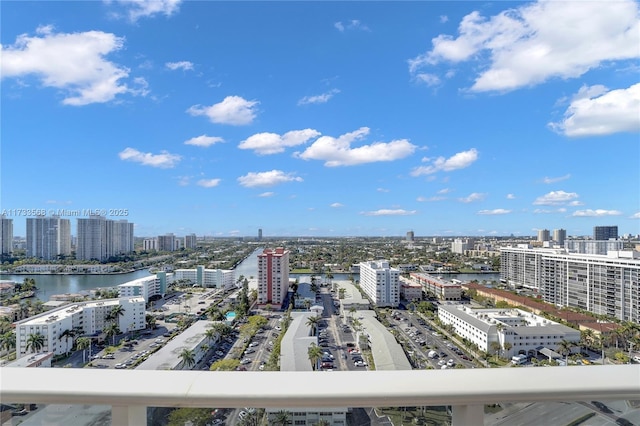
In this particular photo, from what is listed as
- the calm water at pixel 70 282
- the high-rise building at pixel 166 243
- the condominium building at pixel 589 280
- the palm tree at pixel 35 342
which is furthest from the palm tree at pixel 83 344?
the high-rise building at pixel 166 243

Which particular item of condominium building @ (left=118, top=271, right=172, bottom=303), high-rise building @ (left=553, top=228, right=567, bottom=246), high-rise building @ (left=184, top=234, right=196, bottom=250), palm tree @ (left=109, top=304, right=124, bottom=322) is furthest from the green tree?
high-rise building @ (left=553, top=228, right=567, bottom=246)

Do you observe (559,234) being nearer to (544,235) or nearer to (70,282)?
(544,235)

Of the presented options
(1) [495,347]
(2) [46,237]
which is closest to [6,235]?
(2) [46,237]

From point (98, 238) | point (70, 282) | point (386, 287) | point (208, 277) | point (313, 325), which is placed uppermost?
point (98, 238)

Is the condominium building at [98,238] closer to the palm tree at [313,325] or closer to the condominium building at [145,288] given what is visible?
the condominium building at [145,288]

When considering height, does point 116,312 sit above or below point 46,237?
below

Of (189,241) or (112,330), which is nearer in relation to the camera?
(112,330)

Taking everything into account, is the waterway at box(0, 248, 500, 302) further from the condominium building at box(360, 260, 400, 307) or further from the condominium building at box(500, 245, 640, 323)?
the condominium building at box(360, 260, 400, 307)

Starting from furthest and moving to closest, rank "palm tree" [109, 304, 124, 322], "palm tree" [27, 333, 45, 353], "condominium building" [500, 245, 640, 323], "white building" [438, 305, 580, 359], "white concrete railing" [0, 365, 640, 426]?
"condominium building" [500, 245, 640, 323], "palm tree" [109, 304, 124, 322], "white building" [438, 305, 580, 359], "palm tree" [27, 333, 45, 353], "white concrete railing" [0, 365, 640, 426]
